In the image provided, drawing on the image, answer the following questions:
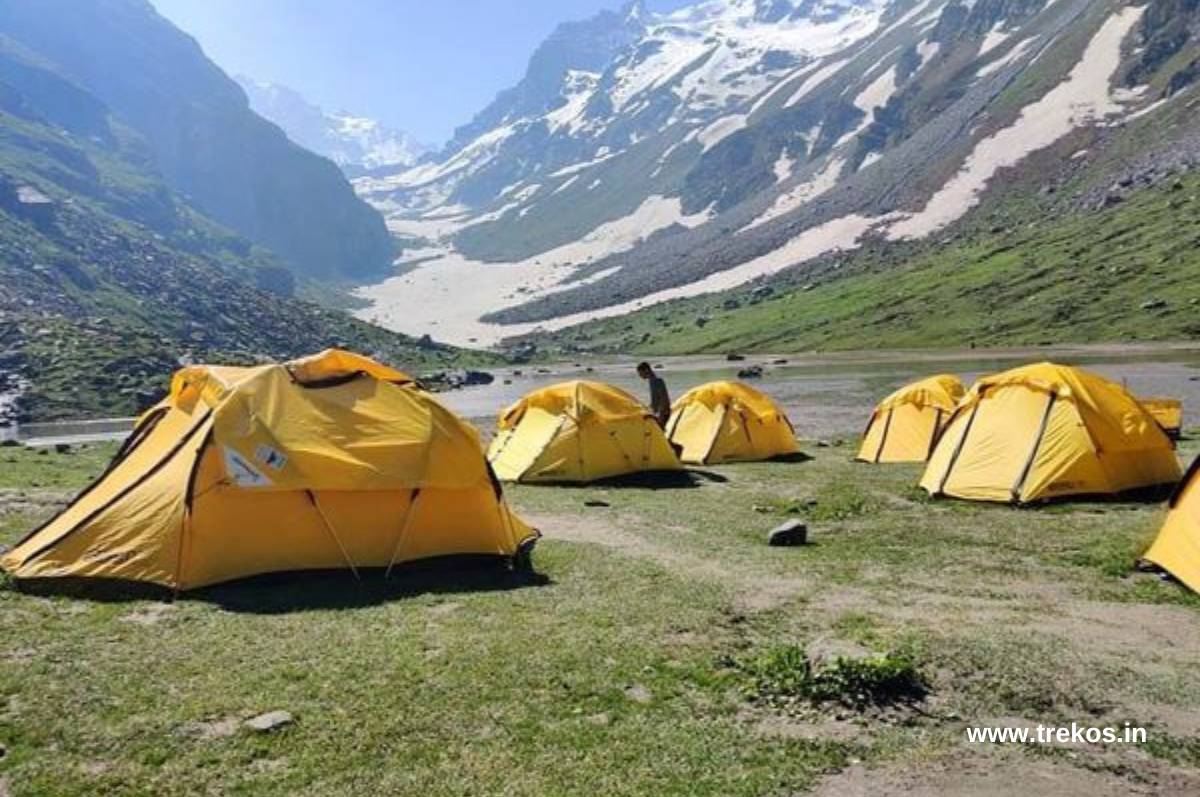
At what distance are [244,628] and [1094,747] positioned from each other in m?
9.84

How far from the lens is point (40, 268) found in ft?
504

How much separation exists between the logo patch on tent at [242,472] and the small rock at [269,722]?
563 centimetres

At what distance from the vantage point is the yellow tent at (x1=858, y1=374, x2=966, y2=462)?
1206 inches

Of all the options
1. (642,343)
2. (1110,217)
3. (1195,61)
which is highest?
(1195,61)

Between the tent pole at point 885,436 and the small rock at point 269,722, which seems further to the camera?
the tent pole at point 885,436

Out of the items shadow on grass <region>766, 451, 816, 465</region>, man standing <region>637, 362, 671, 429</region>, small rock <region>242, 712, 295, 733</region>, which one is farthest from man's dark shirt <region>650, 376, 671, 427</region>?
small rock <region>242, 712, 295, 733</region>

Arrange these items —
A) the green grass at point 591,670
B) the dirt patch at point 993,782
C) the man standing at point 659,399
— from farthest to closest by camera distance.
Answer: the man standing at point 659,399 → the green grass at point 591,670 → the dirt patch at point 993,782

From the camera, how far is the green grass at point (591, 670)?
27.4 feet

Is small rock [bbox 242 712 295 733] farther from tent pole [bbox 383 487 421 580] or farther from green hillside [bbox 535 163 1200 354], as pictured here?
green hillside [bbox 535 163 1200 354]

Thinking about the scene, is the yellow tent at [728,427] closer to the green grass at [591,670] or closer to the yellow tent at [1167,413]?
the yellow tent at [1167,413]

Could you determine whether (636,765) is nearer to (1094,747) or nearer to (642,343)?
(1094,747)

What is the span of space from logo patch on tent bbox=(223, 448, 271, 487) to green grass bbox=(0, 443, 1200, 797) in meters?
1.58

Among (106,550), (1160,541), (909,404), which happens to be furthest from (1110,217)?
(106,550)

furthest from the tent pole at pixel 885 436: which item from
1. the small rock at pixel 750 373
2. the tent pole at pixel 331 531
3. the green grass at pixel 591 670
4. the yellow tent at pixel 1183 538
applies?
the small rock at pixel 750 373
